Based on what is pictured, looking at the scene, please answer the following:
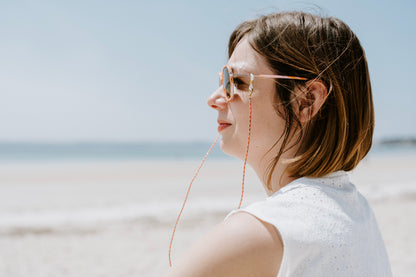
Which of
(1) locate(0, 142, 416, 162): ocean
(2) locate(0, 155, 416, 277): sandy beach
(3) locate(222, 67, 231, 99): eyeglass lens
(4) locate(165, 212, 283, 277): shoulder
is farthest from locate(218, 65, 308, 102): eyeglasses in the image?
(1) locate(0, 142, 416, 162): ocean

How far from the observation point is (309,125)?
1137 millimetres

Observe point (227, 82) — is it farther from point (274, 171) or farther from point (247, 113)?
point (274, 171)

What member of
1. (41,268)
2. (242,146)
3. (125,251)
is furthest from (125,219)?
(242,146)

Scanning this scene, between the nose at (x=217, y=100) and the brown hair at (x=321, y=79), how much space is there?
0.71 ft

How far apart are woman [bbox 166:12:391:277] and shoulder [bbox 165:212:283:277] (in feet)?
0.13

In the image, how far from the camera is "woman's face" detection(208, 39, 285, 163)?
1.16 metres

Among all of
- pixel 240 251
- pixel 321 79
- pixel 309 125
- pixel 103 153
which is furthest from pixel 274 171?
pixel 103 153

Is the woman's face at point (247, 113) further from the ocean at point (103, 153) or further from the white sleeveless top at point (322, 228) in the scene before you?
the ocean at point (103, 153)

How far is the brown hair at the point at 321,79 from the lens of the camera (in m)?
1.09

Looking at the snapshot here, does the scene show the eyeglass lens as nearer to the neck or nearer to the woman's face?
the woman's face

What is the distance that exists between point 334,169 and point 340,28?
1.50 feet

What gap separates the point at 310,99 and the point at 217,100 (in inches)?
13.3

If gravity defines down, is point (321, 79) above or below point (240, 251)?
above

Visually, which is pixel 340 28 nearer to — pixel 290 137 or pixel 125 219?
pixel 290 137
